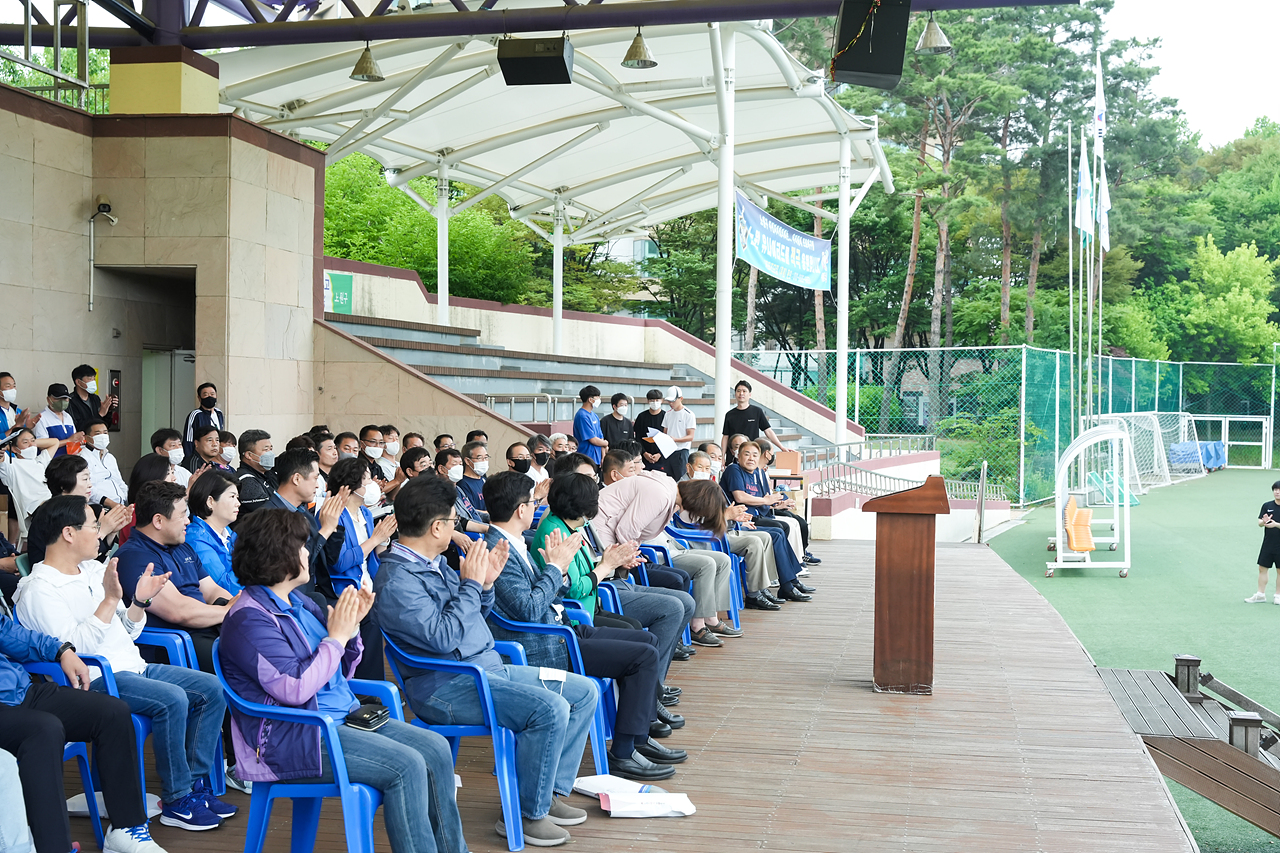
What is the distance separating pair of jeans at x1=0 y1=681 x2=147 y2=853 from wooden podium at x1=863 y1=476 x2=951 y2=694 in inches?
155

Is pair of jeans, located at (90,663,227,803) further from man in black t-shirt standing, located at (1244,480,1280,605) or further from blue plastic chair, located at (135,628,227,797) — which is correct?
man in black t-shirt standing, located at (1244,480,1280,605)

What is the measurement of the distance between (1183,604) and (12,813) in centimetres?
1347

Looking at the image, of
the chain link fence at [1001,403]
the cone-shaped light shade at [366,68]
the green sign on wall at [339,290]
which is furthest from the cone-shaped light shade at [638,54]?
the chain link fence at [1001,403]

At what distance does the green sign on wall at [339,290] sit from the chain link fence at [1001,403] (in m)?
9.65

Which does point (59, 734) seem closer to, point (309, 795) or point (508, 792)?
point (309, 795)

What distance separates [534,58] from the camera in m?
9.84

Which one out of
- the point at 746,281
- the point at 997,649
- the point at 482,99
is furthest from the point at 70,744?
the point at 746,281

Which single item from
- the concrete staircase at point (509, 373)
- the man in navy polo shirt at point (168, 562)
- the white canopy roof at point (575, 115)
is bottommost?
the man in navy polo shirt at point (168, 562)

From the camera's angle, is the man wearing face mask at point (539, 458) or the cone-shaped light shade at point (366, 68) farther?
the cone-shaped light shade at point (366, 68)

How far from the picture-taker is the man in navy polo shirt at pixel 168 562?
173 inches

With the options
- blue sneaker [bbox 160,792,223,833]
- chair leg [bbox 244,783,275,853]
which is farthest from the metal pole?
chair leg [bbox 244,783,275,853]

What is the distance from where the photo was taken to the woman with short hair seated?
11.0 feet

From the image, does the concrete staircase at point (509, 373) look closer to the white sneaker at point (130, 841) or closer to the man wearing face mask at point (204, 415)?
the man wearing face mask at point (204, 415)

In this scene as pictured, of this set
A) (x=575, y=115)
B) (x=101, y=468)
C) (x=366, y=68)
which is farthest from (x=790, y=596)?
(x=575, y=115)
